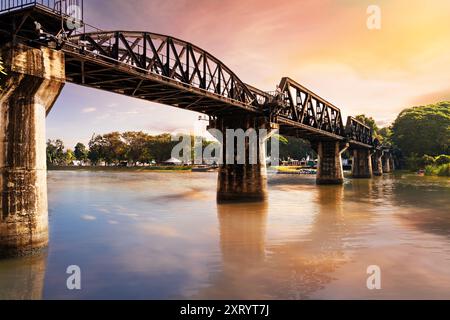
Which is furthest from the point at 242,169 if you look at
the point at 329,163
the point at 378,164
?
the point at 378,164

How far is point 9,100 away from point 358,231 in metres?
23.9

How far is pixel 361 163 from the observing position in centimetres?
11738

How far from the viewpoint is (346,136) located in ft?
282

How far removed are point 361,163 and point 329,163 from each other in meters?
41.3

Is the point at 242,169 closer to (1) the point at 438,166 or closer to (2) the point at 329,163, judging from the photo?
(2) the point at 329,163

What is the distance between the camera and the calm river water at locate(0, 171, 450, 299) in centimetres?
1393

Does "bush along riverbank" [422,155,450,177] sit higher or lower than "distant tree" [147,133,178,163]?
lower

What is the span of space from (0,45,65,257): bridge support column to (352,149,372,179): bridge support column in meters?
109

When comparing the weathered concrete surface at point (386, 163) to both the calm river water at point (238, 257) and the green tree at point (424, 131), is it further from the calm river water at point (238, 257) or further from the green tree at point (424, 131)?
the calm river water at point (238, 257)

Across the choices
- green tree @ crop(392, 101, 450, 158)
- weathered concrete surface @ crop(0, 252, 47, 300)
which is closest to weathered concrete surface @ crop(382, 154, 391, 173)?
green tree @ crop(392, 101, 450, 158)

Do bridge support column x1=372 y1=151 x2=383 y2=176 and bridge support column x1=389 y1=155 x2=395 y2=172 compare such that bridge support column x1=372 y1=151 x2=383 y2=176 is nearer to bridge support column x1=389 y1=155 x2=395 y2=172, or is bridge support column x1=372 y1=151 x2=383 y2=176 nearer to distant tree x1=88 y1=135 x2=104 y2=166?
bridge support column x1=389 y1=155 x2=395 y2=172

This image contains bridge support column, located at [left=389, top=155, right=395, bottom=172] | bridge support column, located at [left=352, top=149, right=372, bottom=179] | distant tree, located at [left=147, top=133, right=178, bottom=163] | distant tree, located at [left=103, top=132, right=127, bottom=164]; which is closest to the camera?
bridge support column, located at [left=352, top=149, right=372, bottom=179]
